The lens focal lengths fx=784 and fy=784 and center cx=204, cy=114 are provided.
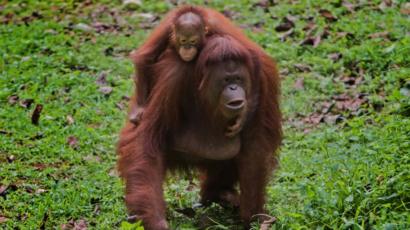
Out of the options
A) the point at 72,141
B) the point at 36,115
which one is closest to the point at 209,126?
the point at 72,141

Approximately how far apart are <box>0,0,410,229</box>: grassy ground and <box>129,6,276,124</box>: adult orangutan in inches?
29.4

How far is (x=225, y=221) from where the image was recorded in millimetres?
4582

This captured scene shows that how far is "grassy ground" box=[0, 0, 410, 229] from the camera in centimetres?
409

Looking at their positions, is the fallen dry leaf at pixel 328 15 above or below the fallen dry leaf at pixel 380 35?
below

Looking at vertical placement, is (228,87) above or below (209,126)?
above

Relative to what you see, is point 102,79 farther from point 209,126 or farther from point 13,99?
point 209,126

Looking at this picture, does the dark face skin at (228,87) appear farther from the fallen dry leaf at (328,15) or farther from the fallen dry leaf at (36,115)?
the fallen dry leaf at (328,15)

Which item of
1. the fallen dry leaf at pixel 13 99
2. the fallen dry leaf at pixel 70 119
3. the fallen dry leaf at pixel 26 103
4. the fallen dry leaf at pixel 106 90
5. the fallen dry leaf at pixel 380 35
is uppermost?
the fallen dry leaf at pixel 380 35

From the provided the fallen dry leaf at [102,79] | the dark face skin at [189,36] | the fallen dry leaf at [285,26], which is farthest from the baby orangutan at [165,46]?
the fallen dry leaf at [285,26]

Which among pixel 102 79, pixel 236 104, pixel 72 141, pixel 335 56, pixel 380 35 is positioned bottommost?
pixel 102 79

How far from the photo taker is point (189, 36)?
13.9 feet

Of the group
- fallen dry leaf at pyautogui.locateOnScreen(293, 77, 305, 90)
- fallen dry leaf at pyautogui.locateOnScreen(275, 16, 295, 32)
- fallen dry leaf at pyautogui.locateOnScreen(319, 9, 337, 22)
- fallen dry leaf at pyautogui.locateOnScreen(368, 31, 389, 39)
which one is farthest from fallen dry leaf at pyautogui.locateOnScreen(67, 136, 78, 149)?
fallen dry leaf at pyautogui.locateOnScreen(319, 9, 337, 22)

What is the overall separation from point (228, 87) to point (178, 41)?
407mm

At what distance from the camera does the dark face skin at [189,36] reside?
13.9 feet
